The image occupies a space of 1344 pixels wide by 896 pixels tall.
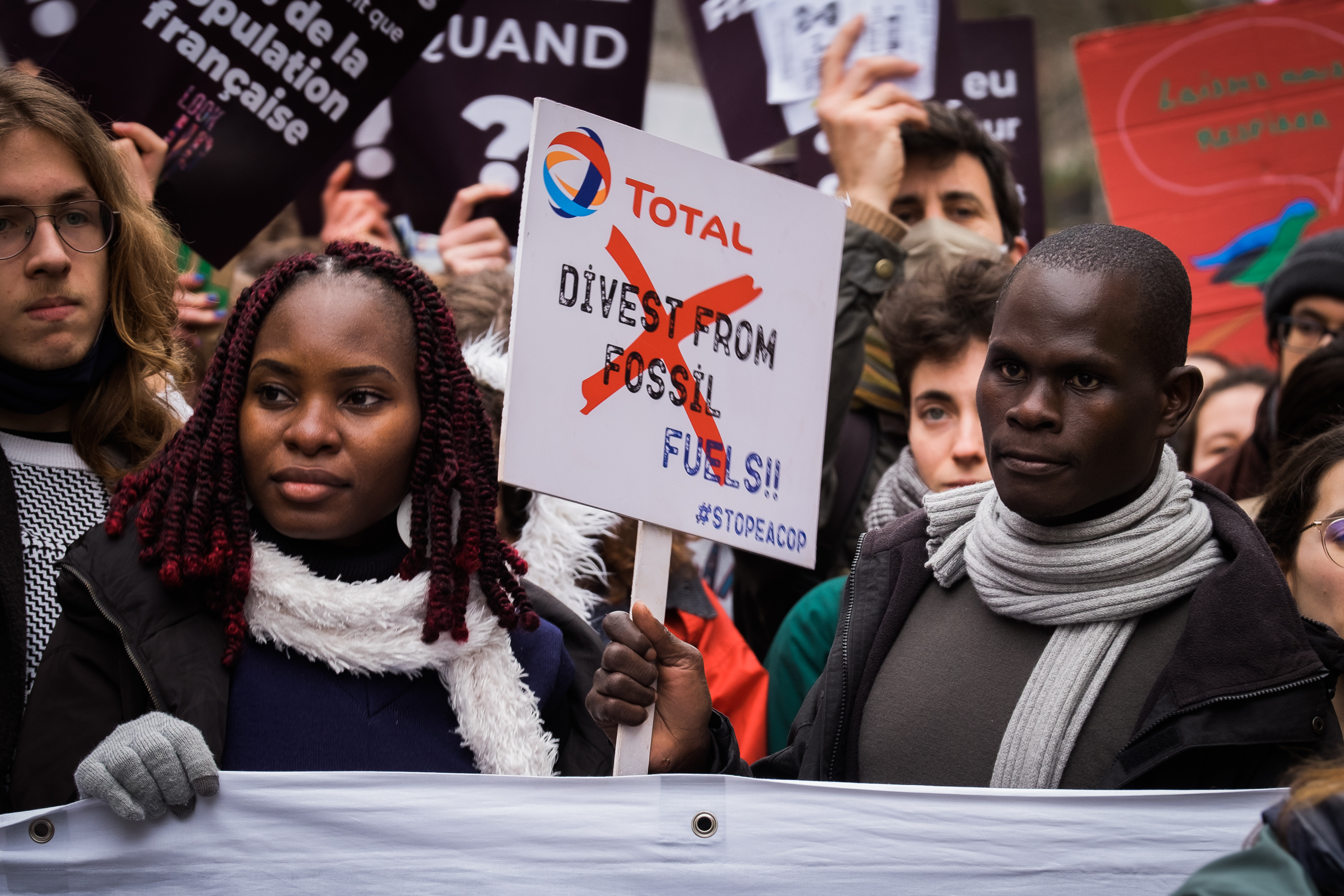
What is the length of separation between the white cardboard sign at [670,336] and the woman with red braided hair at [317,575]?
217 mm

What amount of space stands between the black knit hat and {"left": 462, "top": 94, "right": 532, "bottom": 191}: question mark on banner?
2.38m

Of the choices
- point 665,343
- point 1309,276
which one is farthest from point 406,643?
point 1309,276

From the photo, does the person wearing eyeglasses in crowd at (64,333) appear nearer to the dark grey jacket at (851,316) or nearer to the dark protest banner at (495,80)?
the dark grey jacket at (851,316)

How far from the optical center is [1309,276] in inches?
156

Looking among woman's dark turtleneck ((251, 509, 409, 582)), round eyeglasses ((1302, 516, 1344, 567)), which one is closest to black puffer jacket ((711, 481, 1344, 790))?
round eyeglasses ((1302, 516, 1344, 567))

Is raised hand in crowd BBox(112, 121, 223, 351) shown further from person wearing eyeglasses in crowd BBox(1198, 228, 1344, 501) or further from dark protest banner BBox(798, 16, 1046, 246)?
person wearing eyeglasses in crowd BBox(1198, 228, 1344, 501)

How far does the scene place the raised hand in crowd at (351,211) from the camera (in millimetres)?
4172

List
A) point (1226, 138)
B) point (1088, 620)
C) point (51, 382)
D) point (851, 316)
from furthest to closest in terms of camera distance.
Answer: point (1226, 138) < point (851, 316) < point (51, 382) < point (1088, 620)

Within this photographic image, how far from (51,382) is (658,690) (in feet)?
4.12

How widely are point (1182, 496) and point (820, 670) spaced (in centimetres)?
109

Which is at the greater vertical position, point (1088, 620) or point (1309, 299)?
point (1309, 299)

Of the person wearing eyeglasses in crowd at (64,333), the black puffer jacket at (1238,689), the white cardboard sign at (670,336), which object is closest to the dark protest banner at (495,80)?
the person wearing eyeglasses in crowd at (64,333)

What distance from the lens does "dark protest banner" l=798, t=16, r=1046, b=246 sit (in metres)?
4.86

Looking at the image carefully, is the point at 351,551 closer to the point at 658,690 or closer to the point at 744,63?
the point at 658,690
